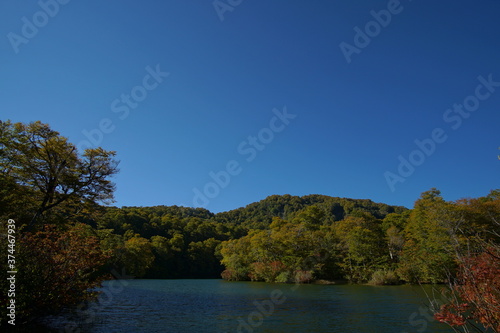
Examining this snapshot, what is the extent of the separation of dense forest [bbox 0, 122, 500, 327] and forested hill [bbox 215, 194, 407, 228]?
7302 mm

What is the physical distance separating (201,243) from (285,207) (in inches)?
2182

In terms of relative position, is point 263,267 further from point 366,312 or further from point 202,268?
point 202,268

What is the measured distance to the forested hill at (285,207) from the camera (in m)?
111

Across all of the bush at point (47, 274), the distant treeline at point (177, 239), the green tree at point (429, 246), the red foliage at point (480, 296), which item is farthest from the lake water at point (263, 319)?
the distant treeline at point (177, 239)

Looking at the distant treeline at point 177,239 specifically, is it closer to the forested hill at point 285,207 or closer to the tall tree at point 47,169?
the forested hill at point 285,207

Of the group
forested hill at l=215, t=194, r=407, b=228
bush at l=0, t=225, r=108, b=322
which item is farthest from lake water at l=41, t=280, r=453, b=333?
forested hill at l=215, t=194, r=407, b=228

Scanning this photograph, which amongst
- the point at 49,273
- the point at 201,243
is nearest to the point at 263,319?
the point at 49,273

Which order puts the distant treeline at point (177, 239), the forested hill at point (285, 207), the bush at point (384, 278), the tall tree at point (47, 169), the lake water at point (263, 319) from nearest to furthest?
the lake water at point (263, 319) < the tall tree at point (47, 169) < the bush at point (384, 278) < the distant treeline at point (177, 239) < the forested hill at point (285, 207)

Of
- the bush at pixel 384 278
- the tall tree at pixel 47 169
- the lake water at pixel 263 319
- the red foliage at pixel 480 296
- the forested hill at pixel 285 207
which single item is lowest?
the bush at pixel 384 278

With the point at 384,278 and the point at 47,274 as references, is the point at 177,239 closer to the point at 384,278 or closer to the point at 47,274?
the point at 384,278

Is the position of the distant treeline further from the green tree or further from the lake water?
the lake water

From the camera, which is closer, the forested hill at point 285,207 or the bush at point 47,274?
A: the bush at point 47,274

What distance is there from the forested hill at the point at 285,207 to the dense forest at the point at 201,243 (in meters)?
7.30

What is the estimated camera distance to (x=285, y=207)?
423 feet
